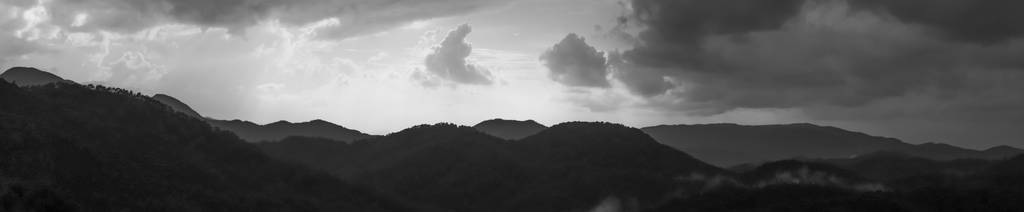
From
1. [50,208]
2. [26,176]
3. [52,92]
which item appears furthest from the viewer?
[52,92]

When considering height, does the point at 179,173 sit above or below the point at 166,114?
below

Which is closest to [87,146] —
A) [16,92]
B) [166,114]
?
[16,92]

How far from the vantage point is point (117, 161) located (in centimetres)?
14850

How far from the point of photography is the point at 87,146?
475 ft

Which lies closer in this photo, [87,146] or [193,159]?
[87,146]

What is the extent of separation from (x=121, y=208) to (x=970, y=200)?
196 metres

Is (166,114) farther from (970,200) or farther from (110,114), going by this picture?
(970,200)

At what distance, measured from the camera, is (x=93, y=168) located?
449ft

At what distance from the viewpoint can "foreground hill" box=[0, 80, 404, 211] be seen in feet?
399

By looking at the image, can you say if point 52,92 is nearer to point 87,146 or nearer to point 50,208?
point 87,146

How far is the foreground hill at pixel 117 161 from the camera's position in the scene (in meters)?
122

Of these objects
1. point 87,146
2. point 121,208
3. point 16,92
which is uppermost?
point 16,92

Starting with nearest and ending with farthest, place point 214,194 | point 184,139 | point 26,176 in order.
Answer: point 26,176, point 214,194, point 184,139

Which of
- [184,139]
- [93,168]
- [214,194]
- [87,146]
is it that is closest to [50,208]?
[93,168]
